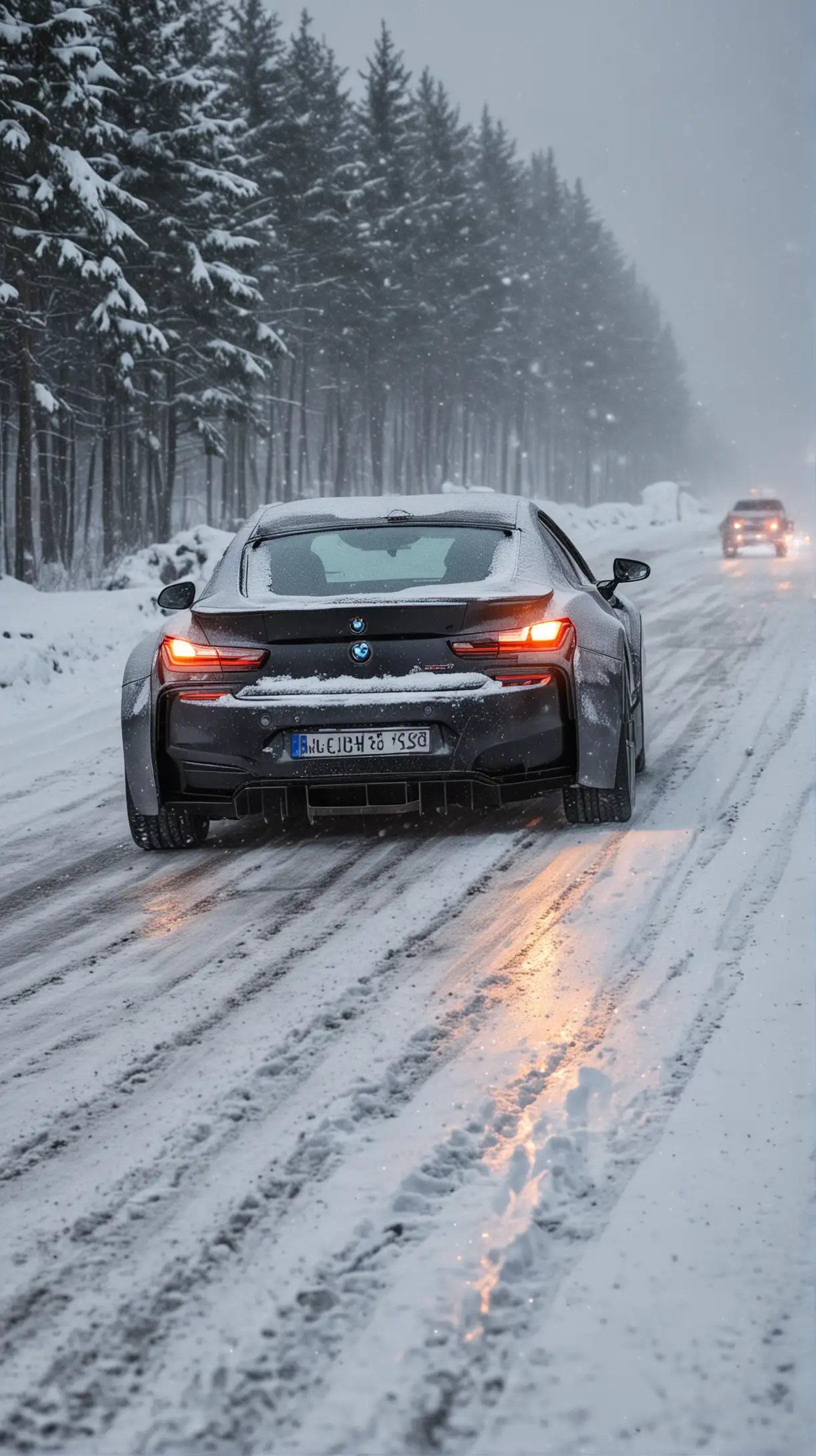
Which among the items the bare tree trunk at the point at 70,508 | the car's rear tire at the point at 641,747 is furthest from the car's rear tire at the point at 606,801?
the bare tree trunk at the point at 70,508

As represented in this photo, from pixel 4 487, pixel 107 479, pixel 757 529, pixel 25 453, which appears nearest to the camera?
pixel 25 453

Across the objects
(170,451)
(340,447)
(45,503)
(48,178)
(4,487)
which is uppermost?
(48,178)

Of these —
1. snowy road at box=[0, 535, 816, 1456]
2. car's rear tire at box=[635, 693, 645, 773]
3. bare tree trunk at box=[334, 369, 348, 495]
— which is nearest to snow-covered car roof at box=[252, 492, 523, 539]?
car's rear tire at box=[635, 693, 645, 773]

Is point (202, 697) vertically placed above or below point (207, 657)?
below

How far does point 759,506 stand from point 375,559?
2907cm

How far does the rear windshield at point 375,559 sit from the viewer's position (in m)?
6.16

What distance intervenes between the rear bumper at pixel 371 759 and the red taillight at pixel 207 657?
0.41 ft

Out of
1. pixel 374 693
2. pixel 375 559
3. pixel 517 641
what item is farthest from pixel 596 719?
pixel 375 559

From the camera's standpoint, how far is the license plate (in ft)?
19.3

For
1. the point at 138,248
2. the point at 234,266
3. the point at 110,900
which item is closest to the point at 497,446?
the point at 234,266

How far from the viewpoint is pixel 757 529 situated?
105 ft

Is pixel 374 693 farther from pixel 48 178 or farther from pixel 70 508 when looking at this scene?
pixel 70 508

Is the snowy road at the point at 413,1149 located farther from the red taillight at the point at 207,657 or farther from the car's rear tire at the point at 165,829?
the red taillight at the point at 207,657

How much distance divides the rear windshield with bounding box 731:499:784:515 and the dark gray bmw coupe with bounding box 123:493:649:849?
92.8 ft
